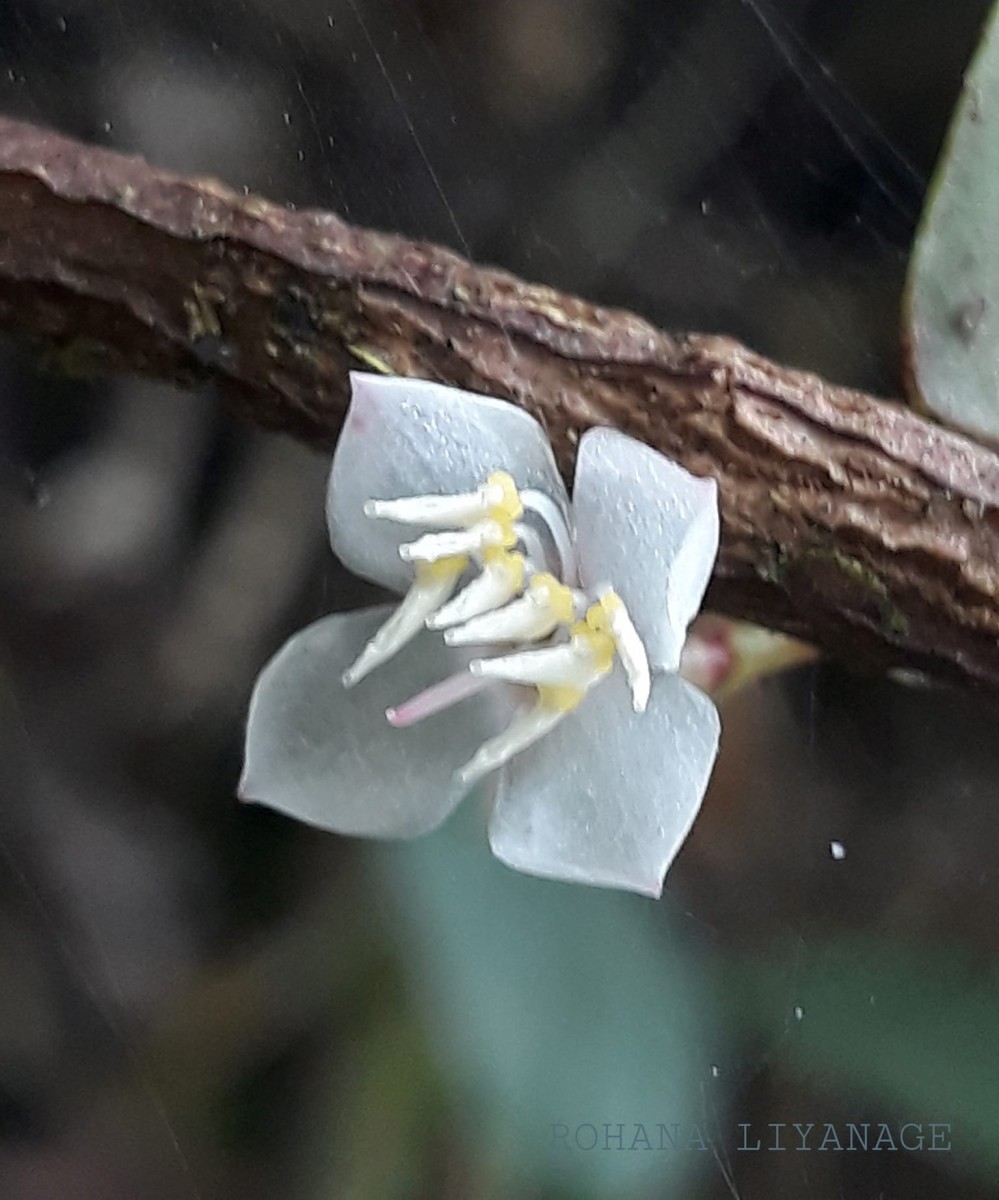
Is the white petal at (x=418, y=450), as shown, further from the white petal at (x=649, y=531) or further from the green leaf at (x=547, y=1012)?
the green leaf at (x=547, y=1012)

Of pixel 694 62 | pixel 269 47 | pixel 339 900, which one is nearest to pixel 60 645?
pixel 339 900

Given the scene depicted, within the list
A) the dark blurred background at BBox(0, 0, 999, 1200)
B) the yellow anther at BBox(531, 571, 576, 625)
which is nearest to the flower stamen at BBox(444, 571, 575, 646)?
the yellow anther at BBox(531, 571, 576, 625)

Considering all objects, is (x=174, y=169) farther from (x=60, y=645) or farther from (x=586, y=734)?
(x=586, y=734)

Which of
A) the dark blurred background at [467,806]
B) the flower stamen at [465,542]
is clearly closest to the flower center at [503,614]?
the flower stamen at [465,542]

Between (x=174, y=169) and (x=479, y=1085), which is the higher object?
(x=174, y=169)

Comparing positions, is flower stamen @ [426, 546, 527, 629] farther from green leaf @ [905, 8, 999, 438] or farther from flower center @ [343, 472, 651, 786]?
green leaf @ [905, 8, 999, 438]

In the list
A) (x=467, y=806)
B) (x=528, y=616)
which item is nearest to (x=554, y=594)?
(x=528, y=616)

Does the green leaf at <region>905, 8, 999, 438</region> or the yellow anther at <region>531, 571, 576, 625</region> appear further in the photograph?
the green leaf at <region>905, 8, 999, 438</region>

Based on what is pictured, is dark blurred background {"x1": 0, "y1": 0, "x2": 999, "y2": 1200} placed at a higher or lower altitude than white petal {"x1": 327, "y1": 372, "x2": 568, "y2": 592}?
lower
